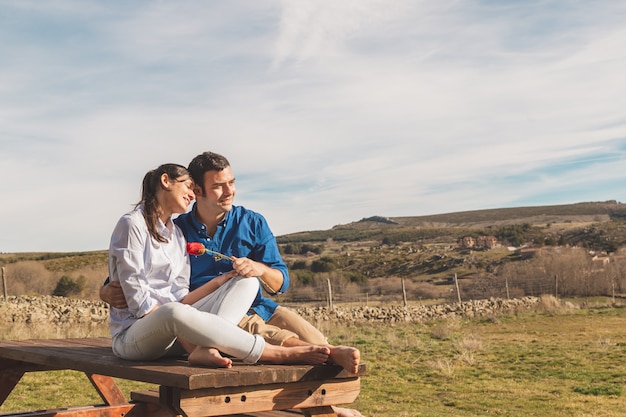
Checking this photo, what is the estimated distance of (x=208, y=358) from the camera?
8.91 feet

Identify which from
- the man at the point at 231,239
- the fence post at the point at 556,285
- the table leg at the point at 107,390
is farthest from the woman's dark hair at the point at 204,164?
the fence post at the point at 556,285

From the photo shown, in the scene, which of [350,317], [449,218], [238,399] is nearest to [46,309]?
[350,317]

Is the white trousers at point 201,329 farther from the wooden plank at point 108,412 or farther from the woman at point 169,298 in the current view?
the wooden plank at point 108,412

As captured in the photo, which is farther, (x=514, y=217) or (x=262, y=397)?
(x=514, y=217)

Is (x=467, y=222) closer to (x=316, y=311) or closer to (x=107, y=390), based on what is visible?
(x=316, y=311)

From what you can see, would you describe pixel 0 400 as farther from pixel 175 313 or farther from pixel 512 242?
pixel 512 242

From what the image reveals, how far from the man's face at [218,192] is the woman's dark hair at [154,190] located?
Answer: 0.75ft

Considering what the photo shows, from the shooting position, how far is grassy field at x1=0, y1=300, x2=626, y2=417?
772cm

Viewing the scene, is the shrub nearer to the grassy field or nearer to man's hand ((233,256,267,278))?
the grassy field

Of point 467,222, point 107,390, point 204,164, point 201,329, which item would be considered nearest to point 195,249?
point 204,164

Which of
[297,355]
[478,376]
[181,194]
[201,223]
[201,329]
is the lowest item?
[478,376]

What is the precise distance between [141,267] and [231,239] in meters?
0.75

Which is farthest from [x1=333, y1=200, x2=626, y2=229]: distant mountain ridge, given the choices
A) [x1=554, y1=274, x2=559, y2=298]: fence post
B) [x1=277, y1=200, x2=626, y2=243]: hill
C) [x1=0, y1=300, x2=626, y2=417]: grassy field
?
[x1=0, y1=300, x2=626, y2=417]: grassy field

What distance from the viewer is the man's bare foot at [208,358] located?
2689 millimetres
